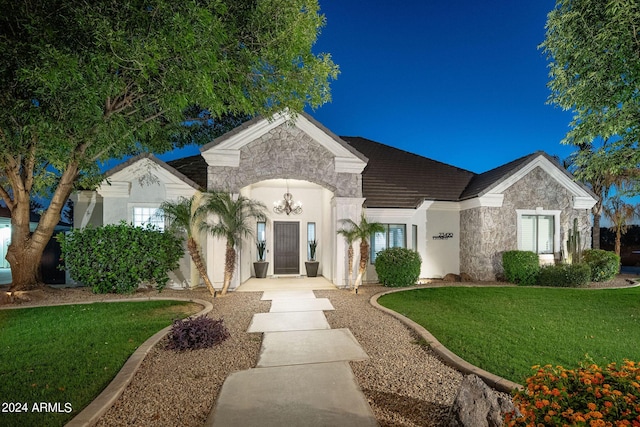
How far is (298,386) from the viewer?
387 centimetres

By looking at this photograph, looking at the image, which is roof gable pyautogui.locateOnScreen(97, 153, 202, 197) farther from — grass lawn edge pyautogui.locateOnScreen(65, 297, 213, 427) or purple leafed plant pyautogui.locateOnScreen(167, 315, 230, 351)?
purple leafed plant pyautogui.locateOnScreen(167, 315, 230, 351)

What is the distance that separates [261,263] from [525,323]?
958 cm

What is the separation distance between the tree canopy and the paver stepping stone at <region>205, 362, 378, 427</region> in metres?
8.41

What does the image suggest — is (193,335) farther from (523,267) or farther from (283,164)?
(523,267)

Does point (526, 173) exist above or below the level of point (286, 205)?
above

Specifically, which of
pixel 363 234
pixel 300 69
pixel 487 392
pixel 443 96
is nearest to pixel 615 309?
pixel 363 234

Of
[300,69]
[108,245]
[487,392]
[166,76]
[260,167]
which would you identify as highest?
[300,69]

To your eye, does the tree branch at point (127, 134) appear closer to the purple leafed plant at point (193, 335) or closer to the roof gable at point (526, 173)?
the purple leafed plant at point (193, 335)

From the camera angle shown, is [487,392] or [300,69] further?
[300,69]

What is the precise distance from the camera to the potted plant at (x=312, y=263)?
13.5 m

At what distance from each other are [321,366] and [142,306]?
6.02m

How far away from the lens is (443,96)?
5216cm

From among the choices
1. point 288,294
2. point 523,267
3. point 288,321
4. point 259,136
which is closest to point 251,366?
point 288,321

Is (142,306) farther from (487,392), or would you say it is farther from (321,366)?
(487,392)
